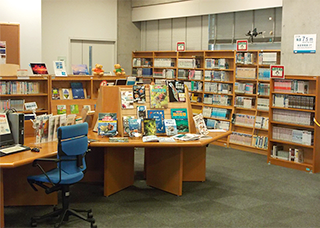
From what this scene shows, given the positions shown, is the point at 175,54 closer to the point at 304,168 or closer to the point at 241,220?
the point at 304,168

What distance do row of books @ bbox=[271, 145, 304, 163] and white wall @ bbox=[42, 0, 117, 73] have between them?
6.73 meters

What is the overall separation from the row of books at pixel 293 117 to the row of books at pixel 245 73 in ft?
4.50

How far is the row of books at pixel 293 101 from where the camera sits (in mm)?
7039

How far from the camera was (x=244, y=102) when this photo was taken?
29.4 ft

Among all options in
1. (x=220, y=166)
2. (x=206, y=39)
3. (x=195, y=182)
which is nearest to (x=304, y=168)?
(x=220, y=166)

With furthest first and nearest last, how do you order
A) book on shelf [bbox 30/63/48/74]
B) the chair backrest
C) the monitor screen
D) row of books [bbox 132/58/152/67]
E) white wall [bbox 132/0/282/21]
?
row of books [bbox 132/58/152/67] < white wall [bbox 132/0/282/21] < book on shelf [bbox 30/63/48/74] < the monitor screen < the chair backrest

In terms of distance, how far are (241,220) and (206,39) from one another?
6.98m

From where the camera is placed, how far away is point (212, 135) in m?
5.87

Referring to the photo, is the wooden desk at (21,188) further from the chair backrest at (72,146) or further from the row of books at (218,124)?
the row of books at (218,124)

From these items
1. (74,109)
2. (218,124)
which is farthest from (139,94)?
(218,124)

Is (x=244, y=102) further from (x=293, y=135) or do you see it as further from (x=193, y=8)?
(x=193, y=8)

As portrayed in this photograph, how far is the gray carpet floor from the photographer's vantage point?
4.65 metres

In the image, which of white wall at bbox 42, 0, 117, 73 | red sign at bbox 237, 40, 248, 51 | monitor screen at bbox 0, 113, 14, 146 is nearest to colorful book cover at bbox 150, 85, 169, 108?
monitor screen at bbox 0, 113, 14, 146

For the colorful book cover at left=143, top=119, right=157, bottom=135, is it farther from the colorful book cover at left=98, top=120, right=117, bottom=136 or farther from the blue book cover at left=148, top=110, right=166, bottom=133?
the colorful book cover at left=98, top=120, right=117, bottom=136
